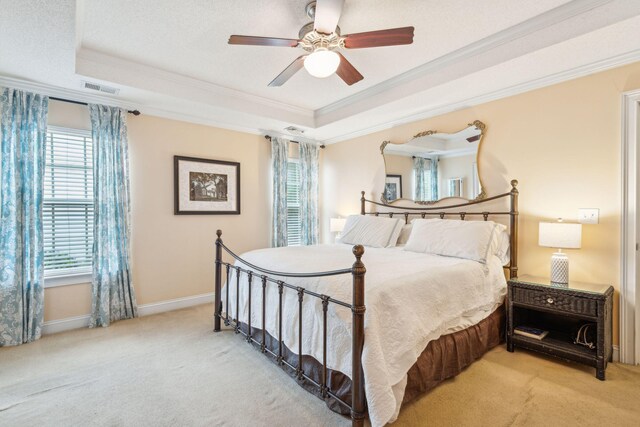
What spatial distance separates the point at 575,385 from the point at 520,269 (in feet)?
3.79

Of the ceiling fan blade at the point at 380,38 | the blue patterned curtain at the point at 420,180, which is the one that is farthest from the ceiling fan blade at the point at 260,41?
the blue patterned curtain at the point at 420,180

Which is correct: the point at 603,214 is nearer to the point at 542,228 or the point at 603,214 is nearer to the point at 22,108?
the point at 542,228

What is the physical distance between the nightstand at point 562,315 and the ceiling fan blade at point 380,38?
7.49 feet

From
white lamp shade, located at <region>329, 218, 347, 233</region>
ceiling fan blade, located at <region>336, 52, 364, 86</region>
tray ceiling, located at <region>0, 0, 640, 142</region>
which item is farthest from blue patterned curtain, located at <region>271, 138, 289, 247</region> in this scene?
ceiling fan blade, located at <region>336, 52, 364, 86</region>

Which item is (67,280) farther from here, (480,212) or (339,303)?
(480,212)

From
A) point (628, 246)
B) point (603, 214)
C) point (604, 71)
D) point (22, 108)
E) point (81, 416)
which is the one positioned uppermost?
point (604, 71)

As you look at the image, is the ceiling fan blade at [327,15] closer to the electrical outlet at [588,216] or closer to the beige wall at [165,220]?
the electrical outlet at [588,216]

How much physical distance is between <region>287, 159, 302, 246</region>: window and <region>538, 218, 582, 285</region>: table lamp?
11.6 feet

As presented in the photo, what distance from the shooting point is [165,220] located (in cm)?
406

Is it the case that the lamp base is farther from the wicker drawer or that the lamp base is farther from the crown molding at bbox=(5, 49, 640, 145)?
the crown molding at bbox=(5, 49, 640, 145)

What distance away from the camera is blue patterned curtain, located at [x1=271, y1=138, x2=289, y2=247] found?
4.97m

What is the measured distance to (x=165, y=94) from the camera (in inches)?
135

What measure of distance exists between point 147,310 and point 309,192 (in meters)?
2.95

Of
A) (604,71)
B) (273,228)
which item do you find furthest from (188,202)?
(604,71)
